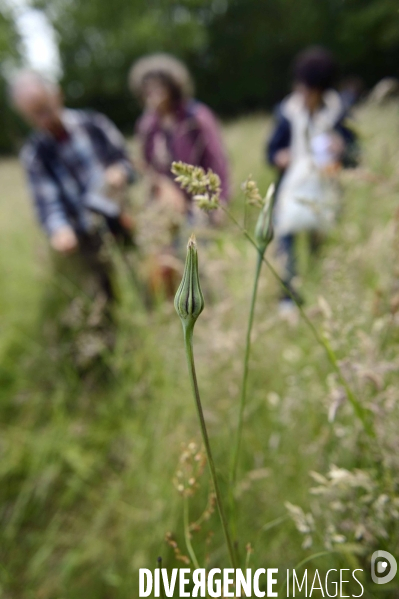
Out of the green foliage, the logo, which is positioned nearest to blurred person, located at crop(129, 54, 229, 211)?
the logo

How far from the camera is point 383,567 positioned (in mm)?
500

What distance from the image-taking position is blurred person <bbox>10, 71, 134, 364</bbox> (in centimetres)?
158

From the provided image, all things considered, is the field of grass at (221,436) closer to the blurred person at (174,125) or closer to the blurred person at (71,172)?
the blurred person at (71,172)

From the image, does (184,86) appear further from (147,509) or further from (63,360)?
(147,509)

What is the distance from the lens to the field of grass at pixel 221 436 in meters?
0.52

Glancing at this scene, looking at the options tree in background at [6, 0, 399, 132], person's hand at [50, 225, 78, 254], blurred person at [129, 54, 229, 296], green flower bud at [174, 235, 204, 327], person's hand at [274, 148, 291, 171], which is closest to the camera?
green flower bud at [174, 235, 204, 327]

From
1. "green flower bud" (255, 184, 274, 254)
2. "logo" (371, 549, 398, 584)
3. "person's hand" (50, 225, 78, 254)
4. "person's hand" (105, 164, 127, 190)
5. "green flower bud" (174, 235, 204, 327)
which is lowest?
"logo" (371, 549, 398, 584)

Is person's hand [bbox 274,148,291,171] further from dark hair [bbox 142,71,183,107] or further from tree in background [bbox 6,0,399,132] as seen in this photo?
tree in background [bbox 6,0,399,132]

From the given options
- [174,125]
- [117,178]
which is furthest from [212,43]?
[117,178]

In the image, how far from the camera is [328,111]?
1.72m

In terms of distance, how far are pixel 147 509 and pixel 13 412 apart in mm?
742

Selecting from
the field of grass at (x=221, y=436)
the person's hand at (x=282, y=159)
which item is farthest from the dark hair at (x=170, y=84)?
the field of grass at (x=221, y=436)

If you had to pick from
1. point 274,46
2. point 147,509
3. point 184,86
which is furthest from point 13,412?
point 274,46

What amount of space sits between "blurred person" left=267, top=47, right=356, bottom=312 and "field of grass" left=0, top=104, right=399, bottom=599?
0.20 meters
